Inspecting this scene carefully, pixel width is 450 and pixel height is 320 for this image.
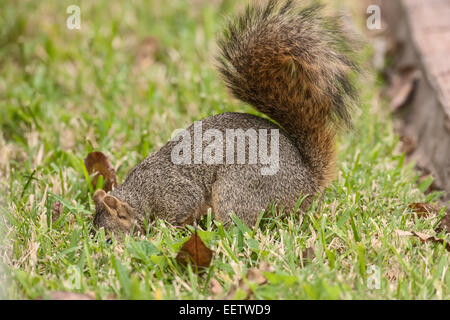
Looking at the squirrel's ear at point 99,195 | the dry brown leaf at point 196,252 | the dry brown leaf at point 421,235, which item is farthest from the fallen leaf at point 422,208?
the squirrel's ear at point 99,195

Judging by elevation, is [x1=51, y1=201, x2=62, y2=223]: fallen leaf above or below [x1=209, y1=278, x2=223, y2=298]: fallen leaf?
above

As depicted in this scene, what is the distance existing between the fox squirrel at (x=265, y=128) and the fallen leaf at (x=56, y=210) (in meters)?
0.28

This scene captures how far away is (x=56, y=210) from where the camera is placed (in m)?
2.86

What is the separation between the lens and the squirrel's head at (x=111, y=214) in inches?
102

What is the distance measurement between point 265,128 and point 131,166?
1.06 m

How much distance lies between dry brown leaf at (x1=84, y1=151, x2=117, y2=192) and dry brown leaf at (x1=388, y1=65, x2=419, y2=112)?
233 centimetres

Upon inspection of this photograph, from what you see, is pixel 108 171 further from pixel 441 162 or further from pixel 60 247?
pixel 441 162

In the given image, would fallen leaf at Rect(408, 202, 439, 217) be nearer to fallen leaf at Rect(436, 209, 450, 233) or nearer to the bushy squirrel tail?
fallen leaf at Rect(436, 209, 450, 233)

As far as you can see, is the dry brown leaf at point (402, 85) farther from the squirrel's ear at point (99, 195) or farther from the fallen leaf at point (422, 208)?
the squirrel's ear at point (99, 195)

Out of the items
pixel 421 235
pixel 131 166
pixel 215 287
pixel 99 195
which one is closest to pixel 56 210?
pixel 99 195

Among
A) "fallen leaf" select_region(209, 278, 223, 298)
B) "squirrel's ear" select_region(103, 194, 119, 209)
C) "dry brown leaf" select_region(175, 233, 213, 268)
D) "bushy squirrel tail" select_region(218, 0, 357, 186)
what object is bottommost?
"fallen leaf" select_region(209, 278, 223, 298)

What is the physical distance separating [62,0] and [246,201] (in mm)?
3900

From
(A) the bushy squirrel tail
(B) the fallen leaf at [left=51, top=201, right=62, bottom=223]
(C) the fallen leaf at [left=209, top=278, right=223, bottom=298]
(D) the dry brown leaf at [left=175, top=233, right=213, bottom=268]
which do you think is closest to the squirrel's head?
(B) the fallen leaf at [left=51, top=201, right=62, bottom=223]

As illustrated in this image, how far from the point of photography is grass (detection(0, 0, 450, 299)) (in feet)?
7.19
